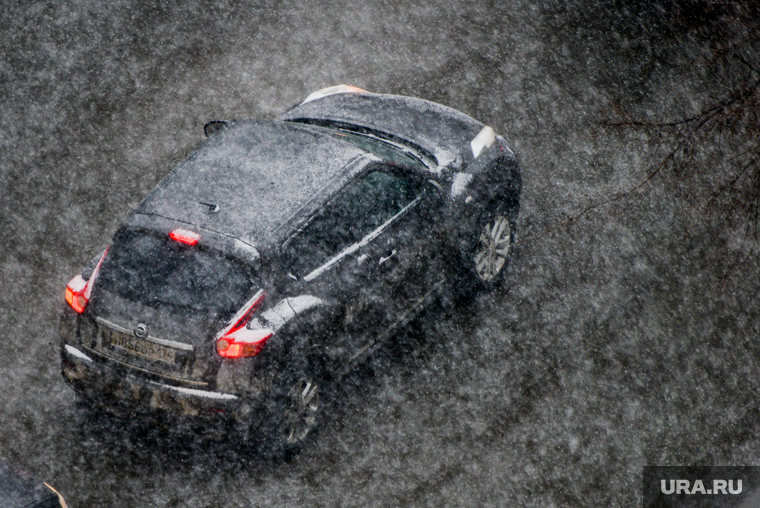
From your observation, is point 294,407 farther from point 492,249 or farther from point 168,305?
point 492,249

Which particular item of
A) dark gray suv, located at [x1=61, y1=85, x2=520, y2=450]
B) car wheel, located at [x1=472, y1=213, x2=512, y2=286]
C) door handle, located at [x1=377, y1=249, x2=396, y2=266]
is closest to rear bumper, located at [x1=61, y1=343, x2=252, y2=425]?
dark gray suv, located at [x1=61, y1=85, x2=520, y2=450]

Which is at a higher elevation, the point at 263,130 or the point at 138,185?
the point at 263,130

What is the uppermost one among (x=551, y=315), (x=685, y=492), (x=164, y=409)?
(x=164, y=409)

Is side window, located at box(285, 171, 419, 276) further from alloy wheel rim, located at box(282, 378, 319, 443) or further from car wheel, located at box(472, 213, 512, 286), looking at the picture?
car wheel, located at box(472, 213, 512, 286)

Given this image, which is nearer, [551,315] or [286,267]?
[286,267]

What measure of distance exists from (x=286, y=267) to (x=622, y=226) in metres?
4.70

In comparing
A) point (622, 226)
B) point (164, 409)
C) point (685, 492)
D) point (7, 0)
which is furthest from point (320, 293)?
point (7, 0)

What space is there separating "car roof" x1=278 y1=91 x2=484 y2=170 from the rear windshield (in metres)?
2.36

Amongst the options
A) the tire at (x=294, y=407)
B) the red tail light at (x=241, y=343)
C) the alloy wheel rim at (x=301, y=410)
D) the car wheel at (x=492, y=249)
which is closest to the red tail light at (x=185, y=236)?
the red tail light at (x=241, y=343)

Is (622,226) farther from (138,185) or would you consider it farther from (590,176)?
(138,185)

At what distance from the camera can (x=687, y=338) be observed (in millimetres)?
7270

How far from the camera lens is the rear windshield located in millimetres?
4996

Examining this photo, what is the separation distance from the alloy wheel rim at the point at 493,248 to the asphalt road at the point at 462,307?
28cm

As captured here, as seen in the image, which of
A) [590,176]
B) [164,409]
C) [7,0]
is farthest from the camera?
[7,0]
